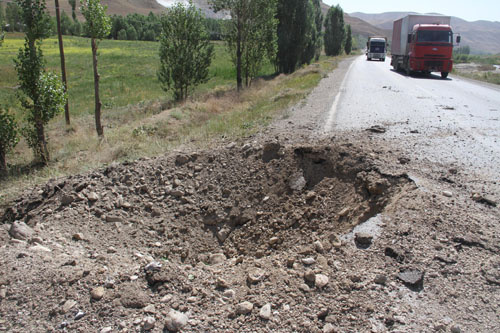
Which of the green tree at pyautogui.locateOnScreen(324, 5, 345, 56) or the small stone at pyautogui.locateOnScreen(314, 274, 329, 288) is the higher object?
the green tree at pyautogui.locateOnScreen(324, 5, 345, 56)

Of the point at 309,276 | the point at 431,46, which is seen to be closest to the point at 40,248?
the point at 309,276

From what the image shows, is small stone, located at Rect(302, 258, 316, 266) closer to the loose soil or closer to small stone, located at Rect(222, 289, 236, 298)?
the loose soil

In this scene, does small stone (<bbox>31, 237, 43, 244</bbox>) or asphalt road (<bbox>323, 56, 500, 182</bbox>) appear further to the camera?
asphalt road (<bbox>323, 56, 500, 182</bbox>)

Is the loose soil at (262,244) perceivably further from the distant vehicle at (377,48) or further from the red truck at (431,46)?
the distant vehicle at (377,48)

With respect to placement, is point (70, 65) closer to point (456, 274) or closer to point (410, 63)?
point (410, 63)

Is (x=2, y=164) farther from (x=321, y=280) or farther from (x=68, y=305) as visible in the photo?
(x=321, y=280)

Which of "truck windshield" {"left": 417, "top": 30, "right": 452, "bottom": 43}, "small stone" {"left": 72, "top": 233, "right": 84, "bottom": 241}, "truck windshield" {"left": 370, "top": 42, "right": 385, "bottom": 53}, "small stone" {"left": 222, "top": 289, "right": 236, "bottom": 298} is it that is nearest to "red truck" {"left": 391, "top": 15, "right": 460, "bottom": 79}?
"truck windshield" {"left": 417, "top": 30, "right": 452, "bottom": 43}

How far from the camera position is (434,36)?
758 inches

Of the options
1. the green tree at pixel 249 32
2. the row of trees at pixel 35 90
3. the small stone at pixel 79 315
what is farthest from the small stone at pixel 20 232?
the green tree at pixel 249 32

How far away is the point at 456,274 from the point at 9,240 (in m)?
4.30

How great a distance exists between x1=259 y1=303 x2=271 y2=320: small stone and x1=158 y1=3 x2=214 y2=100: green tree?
17.6 meters

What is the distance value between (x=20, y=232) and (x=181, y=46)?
16.4 metres

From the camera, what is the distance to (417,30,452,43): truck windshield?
19.2 metres

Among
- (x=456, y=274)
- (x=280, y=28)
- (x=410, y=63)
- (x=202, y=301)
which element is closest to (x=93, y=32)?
(x=202, y=301)
